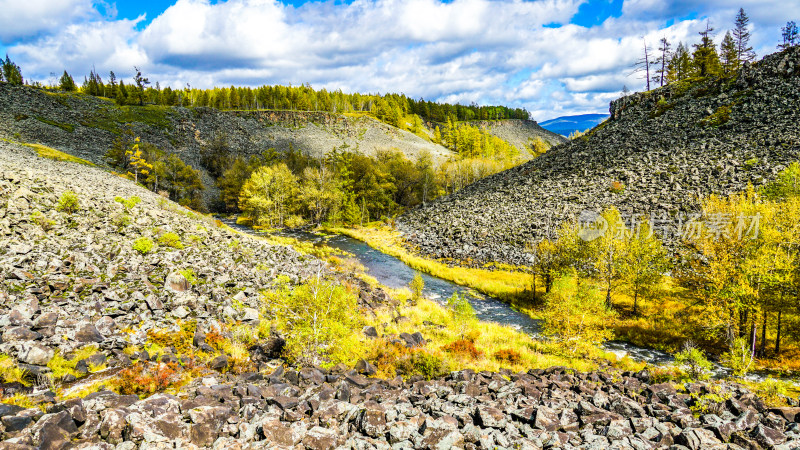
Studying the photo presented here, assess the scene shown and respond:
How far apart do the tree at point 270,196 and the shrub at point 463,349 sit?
2537 inches

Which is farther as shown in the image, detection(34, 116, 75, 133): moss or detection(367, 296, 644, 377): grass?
detection(34, 116, 75, 133): moss

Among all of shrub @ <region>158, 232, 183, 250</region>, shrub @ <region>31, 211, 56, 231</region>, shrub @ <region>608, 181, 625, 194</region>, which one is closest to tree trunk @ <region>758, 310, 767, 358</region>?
shrub @ <region>608, 181, 625, 194</region>

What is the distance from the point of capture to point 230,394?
42.7ft

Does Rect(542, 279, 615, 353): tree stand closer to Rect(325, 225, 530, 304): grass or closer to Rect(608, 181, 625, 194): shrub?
Rect(325, 225, 530, 304): grass

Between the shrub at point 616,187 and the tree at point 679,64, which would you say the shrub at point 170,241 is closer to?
the shrub at point 616,187

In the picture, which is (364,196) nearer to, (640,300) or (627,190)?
(627,190)

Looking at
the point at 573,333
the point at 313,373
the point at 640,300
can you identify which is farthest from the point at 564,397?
the point at 640,300

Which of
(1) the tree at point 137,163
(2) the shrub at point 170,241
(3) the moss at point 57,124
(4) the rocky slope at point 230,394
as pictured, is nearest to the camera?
(4) the rocky slope at point 230,394

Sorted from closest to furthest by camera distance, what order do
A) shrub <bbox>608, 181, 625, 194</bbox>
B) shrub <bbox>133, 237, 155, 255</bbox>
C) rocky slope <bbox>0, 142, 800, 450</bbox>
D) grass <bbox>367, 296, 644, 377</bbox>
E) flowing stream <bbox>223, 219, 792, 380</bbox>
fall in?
rocky slope <bbox>0, 142, 800, 450</bbox>
grass <bbox>367, 296, 644, 377</bbox>
shrub <bbox>133, 237, 155, 255</bbox>
flowing stream <bbox>223, 219, 792, 380</bbox>
shrub <bbox>608, 181, 625, 194</bbox>

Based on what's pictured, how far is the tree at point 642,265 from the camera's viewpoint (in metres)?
35.8

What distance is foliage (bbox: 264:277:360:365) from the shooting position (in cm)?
1891

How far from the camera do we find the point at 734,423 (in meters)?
13.0

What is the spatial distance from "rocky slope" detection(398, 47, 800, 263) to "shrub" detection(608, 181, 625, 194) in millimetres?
675

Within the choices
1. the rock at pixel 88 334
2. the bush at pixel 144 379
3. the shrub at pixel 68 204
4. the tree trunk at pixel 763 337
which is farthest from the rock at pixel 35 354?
the tree trunk at pixel 763 337
